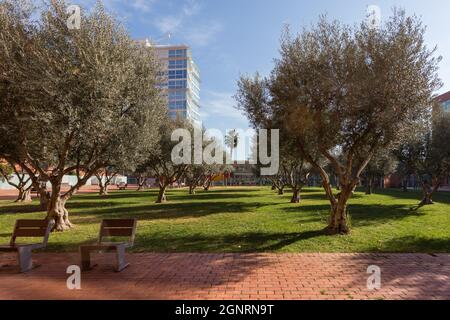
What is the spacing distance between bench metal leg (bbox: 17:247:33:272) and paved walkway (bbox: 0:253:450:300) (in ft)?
0.77

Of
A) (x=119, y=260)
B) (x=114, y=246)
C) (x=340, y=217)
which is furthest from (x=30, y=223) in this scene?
(x=340, y=217)

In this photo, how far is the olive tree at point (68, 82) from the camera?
1034cm

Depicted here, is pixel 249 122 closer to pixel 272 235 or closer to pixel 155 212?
pixel 272 235

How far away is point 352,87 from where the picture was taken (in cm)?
1009

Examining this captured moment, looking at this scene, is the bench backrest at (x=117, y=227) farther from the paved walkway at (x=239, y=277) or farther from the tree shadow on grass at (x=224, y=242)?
the tree shadow on grass at (x=224, y=242)

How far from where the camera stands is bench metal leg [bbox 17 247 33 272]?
7.60 metres

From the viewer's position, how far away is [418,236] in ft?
37.1

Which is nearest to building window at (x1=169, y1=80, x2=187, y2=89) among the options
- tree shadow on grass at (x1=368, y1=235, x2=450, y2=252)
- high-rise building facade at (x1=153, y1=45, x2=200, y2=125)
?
high-rise building facade at (x1=153, y1=45, x2=200, y2=125)

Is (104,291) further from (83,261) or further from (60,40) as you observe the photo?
(60,40)

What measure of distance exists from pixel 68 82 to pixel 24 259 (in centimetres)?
505

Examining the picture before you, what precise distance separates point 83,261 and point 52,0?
8.10 meters

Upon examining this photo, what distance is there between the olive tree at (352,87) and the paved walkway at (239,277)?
3.77 meters

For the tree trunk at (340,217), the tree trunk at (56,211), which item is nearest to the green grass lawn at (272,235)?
the tree trunk at (340,217)
